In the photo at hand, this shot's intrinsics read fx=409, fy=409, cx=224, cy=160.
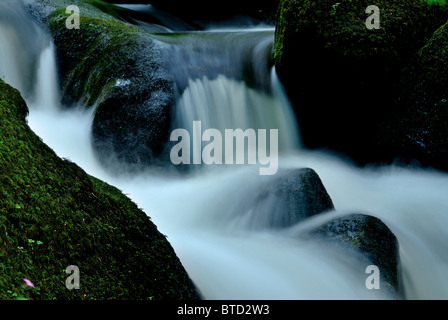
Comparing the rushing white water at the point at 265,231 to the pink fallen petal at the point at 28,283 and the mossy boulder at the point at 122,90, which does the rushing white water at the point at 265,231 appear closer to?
the mossy boulder at the point at 122,90

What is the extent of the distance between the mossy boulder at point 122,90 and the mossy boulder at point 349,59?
243 cm

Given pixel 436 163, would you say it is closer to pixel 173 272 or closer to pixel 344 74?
pixel 344 74

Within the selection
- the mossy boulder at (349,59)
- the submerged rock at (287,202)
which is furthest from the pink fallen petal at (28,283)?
the mossy boulder at (349,59)

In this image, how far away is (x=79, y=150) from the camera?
6848mm

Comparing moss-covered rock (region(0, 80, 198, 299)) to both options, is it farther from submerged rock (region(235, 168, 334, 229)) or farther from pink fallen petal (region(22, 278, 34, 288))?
submerged rock (region(235, 168, 334, 229))

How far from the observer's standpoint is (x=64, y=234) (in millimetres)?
2482

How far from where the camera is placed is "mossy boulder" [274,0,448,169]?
699cm

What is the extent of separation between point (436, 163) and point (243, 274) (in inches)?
185

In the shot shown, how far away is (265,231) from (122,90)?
3460 mm

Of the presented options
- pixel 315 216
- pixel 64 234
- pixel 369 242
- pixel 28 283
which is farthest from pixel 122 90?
pixel 28 283

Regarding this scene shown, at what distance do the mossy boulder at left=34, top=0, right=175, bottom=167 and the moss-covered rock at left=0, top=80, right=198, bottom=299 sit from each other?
3214mm

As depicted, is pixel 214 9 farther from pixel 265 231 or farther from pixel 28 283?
pixel 28 283

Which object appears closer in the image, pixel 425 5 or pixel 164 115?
pixel 164 115
